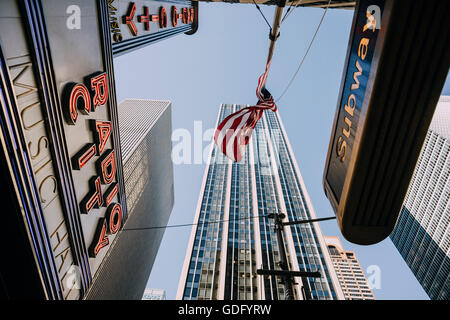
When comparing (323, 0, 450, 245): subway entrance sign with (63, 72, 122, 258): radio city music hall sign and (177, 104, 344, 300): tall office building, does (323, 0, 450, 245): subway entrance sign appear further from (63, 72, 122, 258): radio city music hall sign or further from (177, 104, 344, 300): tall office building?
(177, 104, 344, 300): tall office building

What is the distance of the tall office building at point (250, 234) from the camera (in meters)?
55.1

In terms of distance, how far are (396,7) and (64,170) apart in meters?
8.48

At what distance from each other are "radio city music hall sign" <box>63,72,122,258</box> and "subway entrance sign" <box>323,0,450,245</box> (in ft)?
24.7

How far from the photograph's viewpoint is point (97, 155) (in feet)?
26.6

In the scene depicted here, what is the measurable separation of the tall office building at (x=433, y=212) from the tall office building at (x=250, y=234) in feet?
167

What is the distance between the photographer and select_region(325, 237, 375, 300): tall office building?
132 metres

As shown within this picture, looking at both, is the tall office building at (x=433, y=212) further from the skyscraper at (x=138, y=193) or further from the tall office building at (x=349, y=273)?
the skyscraper at (x=138, y=193)

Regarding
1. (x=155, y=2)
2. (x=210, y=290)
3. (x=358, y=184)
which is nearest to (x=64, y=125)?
(x=358, y=184)

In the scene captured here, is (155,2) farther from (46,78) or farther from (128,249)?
(128,249)

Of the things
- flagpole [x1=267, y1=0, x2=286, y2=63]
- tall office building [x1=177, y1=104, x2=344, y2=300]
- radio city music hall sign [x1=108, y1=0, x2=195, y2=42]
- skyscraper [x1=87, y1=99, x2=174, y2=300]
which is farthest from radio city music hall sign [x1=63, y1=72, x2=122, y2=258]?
skyscraper [x1=87, y1=99, x2=174, y2=300]

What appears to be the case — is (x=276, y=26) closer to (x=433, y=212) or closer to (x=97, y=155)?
(x=97, y=155)

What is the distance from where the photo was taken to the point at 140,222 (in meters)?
88.2

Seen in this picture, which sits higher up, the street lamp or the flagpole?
the flagpole
